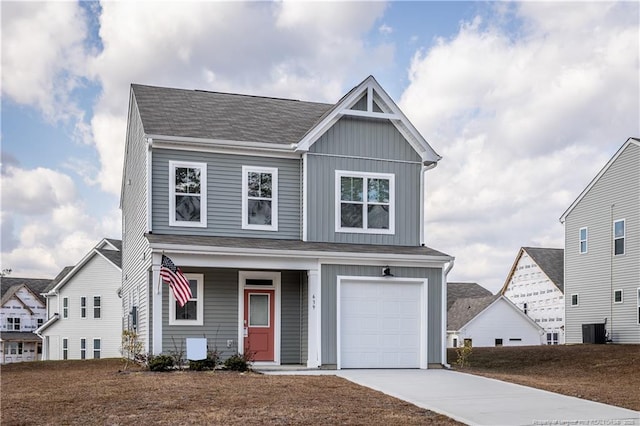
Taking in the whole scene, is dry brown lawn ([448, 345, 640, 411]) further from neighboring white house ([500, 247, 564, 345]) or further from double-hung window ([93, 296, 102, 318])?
double-hung window ([93, 296, 102, 318])

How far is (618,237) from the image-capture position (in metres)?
31.4

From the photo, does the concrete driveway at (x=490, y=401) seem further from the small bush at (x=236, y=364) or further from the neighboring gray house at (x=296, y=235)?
the neighboring gray house at (x=296, y=235)

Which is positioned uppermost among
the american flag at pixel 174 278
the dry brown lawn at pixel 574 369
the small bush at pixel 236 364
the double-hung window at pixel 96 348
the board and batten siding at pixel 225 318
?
the american flag at pixel 174 278

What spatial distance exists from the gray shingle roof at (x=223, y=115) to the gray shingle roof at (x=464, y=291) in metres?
37.4

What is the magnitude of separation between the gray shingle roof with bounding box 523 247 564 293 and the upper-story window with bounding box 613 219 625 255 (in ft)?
49.3

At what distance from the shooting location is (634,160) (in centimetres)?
3025

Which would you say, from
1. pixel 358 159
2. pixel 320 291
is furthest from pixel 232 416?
pixel 358 159

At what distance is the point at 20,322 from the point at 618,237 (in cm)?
4590

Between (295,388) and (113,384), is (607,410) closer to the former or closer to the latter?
(295,388)

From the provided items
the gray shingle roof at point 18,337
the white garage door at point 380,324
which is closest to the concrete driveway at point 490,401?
the white garage door at point 380,324

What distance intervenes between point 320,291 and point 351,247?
5.51ft

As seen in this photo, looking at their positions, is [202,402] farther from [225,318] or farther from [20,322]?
[20,322]

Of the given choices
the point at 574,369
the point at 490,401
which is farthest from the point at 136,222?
the point at 490,401

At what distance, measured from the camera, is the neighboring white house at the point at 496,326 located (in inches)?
1987
